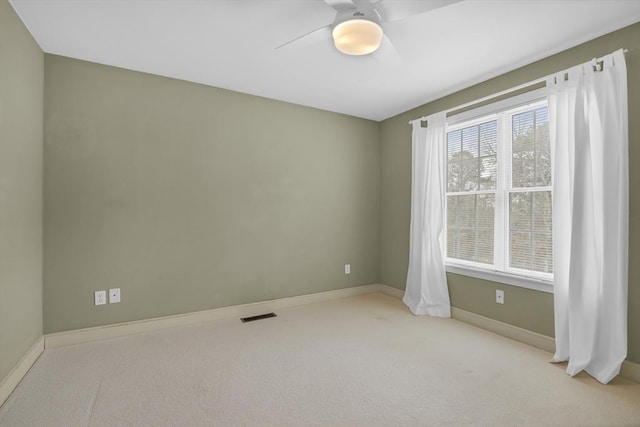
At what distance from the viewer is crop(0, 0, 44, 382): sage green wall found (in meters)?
1.93

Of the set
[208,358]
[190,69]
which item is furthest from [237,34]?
[208,358]

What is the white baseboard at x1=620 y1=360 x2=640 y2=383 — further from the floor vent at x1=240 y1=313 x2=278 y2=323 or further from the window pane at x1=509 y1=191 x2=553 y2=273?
the floor vent at x1=240 y1=313 x2=278 y2=323

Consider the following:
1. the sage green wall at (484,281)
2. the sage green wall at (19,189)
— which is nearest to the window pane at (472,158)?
the sage green wall at (484,281)

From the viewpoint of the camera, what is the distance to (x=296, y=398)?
194 cm

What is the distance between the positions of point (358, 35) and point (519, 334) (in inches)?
114

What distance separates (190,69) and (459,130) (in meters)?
2.93

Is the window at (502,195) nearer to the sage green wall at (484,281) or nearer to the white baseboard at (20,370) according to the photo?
the sage green wall at (484,281)

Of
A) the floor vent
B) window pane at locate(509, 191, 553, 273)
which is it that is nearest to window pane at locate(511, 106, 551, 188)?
window pane at locate(509, 191, 553, 273)

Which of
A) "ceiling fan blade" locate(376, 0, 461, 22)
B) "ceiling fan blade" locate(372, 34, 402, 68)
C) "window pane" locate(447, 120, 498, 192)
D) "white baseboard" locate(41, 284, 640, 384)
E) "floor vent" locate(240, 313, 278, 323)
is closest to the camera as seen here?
"ceiling fan blade" locate(376, 0, 461, 22)

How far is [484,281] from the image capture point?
10.3 ft

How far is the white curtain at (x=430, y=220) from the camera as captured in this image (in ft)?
11.5

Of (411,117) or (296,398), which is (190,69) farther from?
(296,398)

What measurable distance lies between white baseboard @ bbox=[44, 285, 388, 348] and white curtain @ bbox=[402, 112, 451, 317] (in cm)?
111

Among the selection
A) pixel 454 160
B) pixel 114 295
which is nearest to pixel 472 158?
pixel 454 160
